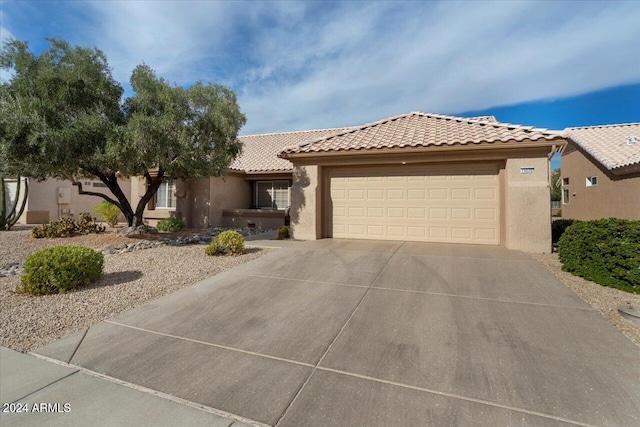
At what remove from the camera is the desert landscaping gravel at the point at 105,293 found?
4289mm

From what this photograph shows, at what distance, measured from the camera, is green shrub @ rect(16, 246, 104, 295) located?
5504mm

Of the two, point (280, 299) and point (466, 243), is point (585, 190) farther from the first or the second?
point (280, 299)

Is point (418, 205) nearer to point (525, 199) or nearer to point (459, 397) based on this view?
point (525, 199)

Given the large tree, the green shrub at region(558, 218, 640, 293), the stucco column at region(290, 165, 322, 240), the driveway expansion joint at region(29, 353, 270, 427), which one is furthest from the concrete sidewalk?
the stucco column at region(290, 165, 322, 240)

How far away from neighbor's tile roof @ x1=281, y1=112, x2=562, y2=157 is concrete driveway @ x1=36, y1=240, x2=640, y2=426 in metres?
4.55

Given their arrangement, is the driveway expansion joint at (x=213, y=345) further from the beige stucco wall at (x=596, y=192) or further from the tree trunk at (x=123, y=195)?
the beige stucco wall at (x=596, y=192)

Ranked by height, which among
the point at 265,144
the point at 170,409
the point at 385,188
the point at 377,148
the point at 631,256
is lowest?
the point at 170,409

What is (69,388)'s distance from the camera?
303 centimetres

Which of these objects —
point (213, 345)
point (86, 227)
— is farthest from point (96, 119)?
point (213, 345)

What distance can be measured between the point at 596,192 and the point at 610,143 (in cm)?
296

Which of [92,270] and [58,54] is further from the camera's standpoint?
[58,54]

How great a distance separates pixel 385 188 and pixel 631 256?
20.5ft

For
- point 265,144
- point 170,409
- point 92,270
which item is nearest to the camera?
point 170,409

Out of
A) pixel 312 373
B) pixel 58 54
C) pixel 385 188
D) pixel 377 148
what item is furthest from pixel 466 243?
pixel 58 54
